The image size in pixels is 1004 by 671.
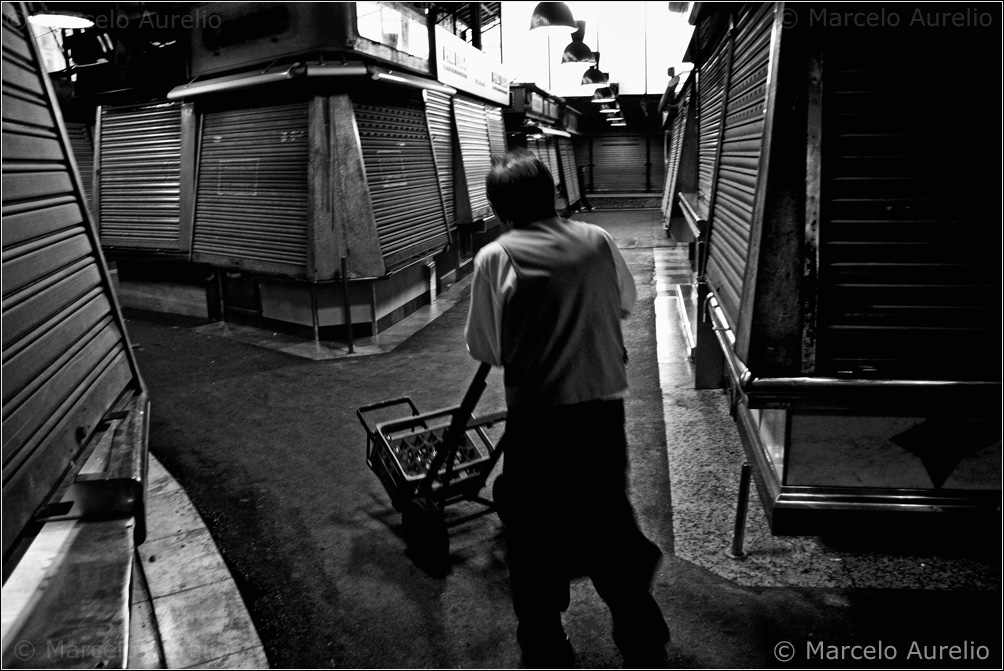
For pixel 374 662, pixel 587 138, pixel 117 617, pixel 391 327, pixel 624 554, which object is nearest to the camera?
pixel 117 617

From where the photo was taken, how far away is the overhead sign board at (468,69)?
11.6 m

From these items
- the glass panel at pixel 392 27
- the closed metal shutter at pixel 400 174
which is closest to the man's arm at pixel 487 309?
the closed metal shutter at pixel 400 174

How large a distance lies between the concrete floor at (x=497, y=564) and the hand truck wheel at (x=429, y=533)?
4.4 inches

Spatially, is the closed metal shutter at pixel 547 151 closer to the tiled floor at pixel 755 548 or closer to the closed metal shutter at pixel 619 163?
the closed metal shutter at pixel 619 163

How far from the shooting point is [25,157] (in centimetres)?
314

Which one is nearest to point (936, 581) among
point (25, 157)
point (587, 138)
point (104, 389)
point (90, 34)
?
point (104, 389)

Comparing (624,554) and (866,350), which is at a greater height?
(866,350)

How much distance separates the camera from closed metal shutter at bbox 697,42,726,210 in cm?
600

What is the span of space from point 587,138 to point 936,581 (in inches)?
1230

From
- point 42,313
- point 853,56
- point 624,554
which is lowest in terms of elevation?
point 624,554

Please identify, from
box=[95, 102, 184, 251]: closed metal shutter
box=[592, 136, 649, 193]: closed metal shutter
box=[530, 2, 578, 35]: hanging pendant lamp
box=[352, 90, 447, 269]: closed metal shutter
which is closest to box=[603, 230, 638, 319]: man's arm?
box=[352, 90, 447, 269]: closed metal shutter

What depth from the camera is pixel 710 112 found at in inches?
275

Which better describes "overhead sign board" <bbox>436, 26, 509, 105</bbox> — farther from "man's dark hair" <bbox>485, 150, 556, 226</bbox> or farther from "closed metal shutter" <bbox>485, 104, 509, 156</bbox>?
"man's dark hair" <bbox>485, 150, 556, 226</bbox>

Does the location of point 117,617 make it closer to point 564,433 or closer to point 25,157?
point 564,433
